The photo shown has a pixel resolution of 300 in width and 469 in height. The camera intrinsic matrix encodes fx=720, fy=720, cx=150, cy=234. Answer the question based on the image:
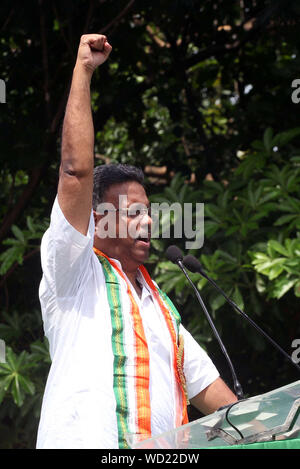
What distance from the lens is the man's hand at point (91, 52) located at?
1.97 meters

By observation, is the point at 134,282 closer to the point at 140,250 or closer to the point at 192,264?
the point at 140,250

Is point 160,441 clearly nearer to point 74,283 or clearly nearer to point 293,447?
point 293,447

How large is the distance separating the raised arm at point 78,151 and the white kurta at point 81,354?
4 cm

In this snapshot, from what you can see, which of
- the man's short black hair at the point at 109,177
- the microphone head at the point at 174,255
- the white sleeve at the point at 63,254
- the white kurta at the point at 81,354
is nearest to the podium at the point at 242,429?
the white kurta at the point at 81,354

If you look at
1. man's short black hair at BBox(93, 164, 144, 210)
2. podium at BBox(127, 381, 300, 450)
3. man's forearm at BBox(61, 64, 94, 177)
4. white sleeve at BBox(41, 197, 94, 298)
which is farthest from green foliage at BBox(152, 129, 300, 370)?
podium at BBox(127, 381, 300, 450)

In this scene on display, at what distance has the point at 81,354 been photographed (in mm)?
1956

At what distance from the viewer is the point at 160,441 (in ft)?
4.91

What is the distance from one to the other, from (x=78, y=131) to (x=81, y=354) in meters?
0.60

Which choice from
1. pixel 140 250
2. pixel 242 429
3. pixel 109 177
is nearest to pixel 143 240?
pixel 140 250

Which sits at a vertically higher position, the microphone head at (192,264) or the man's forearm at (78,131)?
the man's forearm at (78,131)

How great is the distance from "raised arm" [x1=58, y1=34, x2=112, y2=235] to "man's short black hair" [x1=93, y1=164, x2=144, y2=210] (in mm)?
419

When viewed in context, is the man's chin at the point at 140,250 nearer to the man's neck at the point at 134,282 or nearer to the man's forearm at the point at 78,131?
the man's neck at the point at 134,282

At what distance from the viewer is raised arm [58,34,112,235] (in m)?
1.94
